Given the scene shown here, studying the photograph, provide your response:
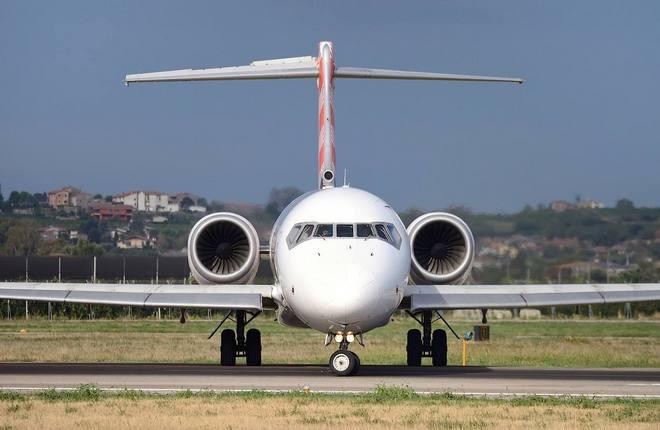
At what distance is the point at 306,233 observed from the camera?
2080cm

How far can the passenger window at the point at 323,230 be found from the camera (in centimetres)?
2044

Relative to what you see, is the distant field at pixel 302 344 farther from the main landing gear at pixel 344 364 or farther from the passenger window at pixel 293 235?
the main landing gear at pixel 344 364

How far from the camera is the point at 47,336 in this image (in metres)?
37.3

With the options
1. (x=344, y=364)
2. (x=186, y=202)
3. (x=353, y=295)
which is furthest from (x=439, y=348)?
(x=186, y=202)

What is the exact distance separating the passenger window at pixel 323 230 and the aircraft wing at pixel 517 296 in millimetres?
3184

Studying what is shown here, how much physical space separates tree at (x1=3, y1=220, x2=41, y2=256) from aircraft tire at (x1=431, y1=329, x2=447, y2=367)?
31.1 m

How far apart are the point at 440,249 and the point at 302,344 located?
30.2 feet

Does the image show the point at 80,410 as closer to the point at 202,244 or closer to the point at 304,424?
the point at 304,424

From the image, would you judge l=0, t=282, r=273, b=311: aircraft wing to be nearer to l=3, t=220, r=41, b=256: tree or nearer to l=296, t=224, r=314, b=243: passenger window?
l=296, t=224, r=314, b=243: passenger window

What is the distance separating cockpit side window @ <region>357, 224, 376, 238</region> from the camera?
66.8 feet

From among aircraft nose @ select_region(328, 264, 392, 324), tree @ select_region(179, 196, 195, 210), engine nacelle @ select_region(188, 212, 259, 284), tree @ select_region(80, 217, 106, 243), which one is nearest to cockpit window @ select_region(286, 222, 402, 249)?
aircraft nose @ select_region(328, 264, 392, 324)

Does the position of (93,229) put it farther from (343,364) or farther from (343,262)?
(343,262)

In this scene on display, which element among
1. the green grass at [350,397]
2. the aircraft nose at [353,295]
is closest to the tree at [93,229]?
the aircraft nose at [353,295]

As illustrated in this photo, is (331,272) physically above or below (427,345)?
above
